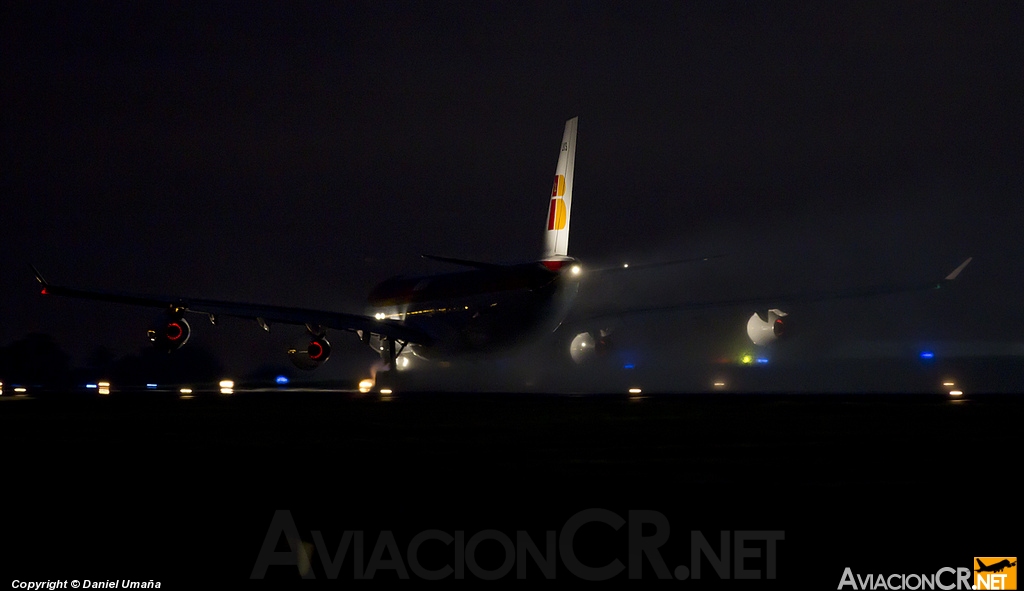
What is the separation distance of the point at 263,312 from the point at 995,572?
144 feet

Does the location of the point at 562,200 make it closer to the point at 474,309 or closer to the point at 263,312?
the point at 474,309

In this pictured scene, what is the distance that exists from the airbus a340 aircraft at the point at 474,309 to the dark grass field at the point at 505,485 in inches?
808

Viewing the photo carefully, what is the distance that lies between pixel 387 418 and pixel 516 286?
21.8 meters

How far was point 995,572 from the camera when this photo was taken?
365 inches

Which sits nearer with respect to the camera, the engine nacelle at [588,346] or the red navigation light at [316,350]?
the red navigation light at [316,350]

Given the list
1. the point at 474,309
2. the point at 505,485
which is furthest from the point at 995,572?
the point at 474,309

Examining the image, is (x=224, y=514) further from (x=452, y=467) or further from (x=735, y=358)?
(x=735, y=358)

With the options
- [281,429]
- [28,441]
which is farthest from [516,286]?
[28,441]

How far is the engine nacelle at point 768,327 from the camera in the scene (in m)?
52.3

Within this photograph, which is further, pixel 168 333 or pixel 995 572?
pixel 168 333
